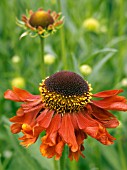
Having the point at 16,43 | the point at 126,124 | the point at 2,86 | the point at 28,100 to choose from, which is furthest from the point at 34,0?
the point at 28,100

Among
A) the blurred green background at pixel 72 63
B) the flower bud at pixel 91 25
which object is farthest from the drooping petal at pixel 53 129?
the flower bud at pixel 91 25

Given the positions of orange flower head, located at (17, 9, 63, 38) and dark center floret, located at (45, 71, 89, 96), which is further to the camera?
orange flower head, located at (17, 9, 63, 38)

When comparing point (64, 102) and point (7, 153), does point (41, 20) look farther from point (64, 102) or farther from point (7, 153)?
point (7, 153)

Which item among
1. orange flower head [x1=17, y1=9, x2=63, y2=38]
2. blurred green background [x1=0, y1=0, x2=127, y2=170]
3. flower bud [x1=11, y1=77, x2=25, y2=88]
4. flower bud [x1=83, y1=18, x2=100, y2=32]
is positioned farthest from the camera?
flower bud [x1=83, y1=18, x2=100, y2=32]

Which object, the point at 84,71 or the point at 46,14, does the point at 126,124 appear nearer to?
the point at 84,71

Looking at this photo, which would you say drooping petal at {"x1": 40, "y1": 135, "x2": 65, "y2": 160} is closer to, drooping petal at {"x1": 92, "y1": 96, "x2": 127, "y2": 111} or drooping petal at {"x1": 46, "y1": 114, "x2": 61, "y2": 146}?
drooping petal at {"x1": 46, "y1": 114, "x2": 61, "y2": 146}

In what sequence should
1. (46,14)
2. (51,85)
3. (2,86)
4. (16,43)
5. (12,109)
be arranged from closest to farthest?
(51,85) < (46,14) < (2,86) < (12,109) < (16,43)

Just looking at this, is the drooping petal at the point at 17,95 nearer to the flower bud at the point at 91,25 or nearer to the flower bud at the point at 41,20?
the flower bud at the point at 41,20

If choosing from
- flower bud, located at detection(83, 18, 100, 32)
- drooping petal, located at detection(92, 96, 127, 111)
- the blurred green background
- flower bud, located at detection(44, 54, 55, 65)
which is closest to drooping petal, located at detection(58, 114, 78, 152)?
drooping petal, located at detection(92, 96, 127, 111)
